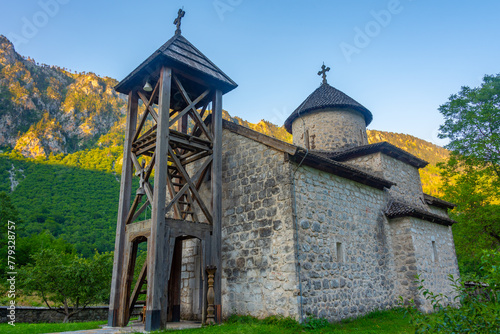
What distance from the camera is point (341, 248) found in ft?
31.0

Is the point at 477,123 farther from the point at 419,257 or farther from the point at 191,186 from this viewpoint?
the point at 191,186

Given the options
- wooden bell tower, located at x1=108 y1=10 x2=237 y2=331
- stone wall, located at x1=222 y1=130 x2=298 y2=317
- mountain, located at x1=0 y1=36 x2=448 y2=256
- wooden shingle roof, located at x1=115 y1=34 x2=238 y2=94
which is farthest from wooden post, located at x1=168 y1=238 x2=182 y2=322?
mountain, located at x1=0 y1=36 x2=448 y2=256

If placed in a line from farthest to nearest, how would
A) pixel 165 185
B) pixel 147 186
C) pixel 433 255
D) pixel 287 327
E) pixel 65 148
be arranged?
pixel 65 148
pixel 433 255
pixel 147 186
pixel 165 185
pixel 287 327

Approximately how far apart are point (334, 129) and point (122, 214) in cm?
1007

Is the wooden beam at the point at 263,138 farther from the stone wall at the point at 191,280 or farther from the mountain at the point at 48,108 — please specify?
the mountain at the point at 48,108

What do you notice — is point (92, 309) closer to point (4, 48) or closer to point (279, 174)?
point (279, 174)

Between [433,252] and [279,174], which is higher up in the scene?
[279,174]

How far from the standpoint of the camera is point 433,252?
11969 millimetres

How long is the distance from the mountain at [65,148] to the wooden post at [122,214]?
70.2 ft

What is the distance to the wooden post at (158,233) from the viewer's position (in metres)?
7.36

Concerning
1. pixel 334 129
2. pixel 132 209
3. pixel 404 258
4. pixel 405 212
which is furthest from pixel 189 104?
pixel 404 258

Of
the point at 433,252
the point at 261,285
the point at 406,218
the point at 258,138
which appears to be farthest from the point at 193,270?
the point at 433,252

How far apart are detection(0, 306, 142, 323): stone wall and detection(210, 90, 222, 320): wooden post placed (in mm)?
8489

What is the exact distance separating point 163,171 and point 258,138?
9.26 ft
